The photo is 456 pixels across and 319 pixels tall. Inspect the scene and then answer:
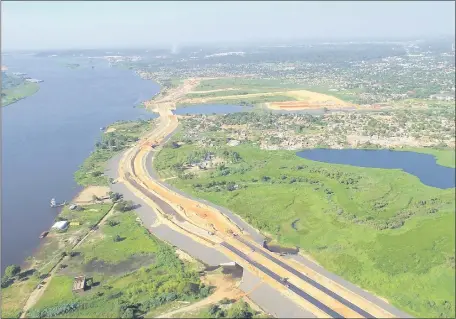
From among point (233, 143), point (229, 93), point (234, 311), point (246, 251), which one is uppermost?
point (229, 93)

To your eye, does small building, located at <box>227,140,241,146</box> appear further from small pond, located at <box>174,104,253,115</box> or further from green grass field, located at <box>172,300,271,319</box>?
green grass field, located at <box>172,300,271,319</box>

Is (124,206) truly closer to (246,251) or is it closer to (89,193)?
(89,193)

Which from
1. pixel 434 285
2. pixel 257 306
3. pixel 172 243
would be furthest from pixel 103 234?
pixel 434 285

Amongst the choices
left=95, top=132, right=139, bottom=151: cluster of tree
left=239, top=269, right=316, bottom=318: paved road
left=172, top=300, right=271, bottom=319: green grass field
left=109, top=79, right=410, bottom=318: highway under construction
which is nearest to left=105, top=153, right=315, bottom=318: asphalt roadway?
left=239, top=269, right=316, bottom=318: paved road

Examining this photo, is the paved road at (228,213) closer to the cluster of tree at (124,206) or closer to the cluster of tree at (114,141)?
the cluster of tree at (124,206)

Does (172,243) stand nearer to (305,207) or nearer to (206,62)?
(305,207)

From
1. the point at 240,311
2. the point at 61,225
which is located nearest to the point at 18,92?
the point at 61,225
